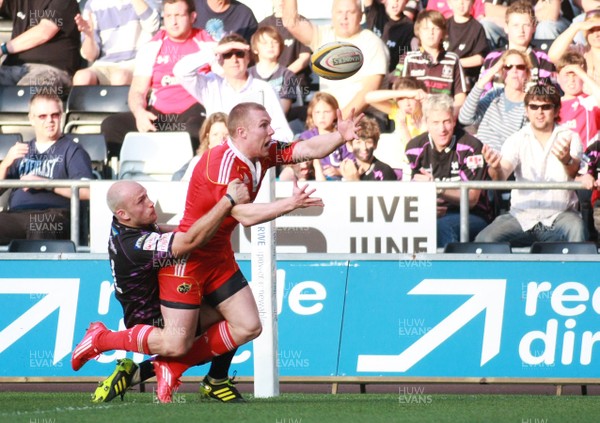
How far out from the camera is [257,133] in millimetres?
7820

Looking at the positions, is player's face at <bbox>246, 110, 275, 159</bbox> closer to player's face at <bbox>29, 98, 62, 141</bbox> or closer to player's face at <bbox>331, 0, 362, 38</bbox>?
player's face at <bbox>29, 98, 62, 141</bbox>

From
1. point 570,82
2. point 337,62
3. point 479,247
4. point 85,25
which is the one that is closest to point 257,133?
point 337,62

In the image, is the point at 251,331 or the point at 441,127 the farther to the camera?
the point at 441,127

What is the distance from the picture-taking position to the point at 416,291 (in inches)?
399

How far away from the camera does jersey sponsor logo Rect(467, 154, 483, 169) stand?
1173 centimetres

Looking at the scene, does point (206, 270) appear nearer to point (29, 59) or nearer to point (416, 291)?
point (416, 291)

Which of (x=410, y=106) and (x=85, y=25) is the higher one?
(x=85, y=25)

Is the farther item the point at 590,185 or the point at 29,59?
the point at 29,59

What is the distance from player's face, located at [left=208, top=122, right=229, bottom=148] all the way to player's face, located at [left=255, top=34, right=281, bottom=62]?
5.81 feet

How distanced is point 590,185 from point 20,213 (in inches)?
226

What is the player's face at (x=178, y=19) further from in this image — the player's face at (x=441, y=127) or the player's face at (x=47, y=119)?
the player's face at (x=441, y=127)

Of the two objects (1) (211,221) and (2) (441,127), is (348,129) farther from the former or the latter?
(2) (441,127)

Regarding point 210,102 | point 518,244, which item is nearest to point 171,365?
point 518,244

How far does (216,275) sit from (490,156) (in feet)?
15.0
